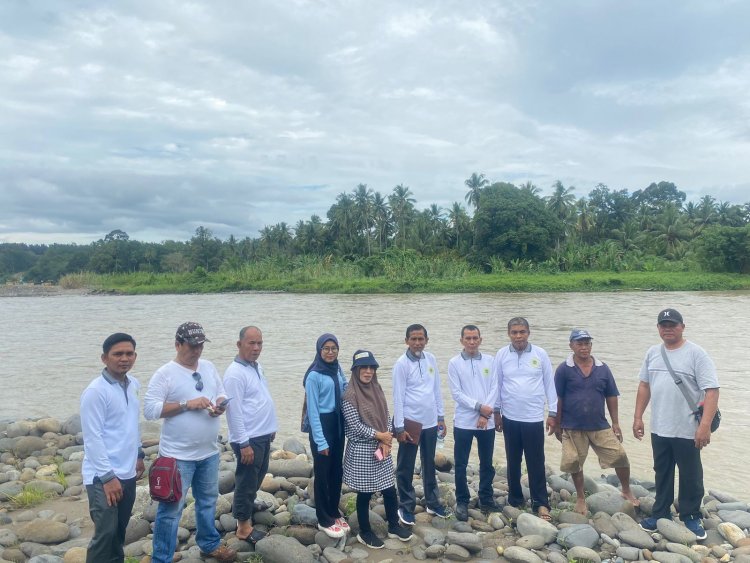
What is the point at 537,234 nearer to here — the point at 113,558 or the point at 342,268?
the point at 342,268

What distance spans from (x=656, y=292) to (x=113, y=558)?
39.0 metres

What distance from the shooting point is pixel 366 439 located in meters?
4.42

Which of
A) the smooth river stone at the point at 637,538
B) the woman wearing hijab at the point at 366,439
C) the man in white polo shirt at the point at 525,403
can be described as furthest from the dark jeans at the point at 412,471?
the smooth river stone at the point at 637,538

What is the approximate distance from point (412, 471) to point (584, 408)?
1586 mm

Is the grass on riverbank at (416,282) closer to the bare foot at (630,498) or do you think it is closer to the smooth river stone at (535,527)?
the bare foot at (630,498)

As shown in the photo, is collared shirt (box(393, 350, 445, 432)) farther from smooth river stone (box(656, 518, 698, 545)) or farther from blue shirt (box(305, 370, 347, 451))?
smooth river stone (box(656, 518, 698, 545))

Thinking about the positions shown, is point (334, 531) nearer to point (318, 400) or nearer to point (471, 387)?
point (318, 400)

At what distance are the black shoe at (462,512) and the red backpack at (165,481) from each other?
7.94ft

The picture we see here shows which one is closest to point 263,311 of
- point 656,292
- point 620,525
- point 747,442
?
point 656,292

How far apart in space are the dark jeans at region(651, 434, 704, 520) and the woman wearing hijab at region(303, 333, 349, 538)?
8.63 ft

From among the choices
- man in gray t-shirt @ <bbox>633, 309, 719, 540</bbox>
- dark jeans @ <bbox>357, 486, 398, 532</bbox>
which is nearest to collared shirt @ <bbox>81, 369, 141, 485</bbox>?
dark jeans @ <bbox>357, 486, 398, 532</bbox>

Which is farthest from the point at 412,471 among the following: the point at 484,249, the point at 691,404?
the point at 484,249

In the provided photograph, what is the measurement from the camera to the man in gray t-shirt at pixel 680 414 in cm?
461

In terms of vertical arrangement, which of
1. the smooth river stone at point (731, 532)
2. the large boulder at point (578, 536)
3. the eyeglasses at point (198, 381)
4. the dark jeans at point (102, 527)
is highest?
the eyeglasses at point (198, 381)
